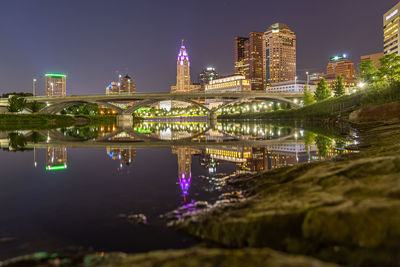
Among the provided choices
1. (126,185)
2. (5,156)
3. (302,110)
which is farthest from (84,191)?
(302,110)

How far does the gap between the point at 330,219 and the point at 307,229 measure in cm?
30

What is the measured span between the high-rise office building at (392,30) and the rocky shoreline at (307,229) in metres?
164

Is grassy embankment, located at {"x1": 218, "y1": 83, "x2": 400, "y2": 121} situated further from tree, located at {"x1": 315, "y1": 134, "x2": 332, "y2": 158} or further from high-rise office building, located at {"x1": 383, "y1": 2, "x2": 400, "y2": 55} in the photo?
high-rise office building, located at {"x1": 383, "y1": 2, "x2": 400, "y2": 55}

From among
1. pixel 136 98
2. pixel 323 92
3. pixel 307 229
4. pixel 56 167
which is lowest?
pixel 56 167

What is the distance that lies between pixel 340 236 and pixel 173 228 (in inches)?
105

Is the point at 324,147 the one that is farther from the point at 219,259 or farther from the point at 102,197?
the point at 219,259

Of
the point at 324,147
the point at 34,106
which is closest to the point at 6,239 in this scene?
the point at 324,147

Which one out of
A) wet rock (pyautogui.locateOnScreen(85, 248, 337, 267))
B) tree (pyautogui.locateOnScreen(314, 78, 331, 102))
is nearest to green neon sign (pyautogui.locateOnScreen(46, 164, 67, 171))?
wet rock (pyautogui.locateOnScreen(85, 248, 337, 267))

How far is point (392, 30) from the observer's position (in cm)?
13962

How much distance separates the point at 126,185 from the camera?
7891 millimetres

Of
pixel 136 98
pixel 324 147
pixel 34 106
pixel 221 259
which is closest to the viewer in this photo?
pixel 221 259

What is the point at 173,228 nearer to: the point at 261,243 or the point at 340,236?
the point at 261,243

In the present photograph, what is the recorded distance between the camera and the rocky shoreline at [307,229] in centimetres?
285

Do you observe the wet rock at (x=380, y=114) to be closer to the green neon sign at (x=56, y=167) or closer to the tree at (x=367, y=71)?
the green neon sign at (x=56, y=167)
